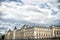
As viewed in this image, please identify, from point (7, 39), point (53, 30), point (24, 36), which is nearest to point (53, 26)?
point (53, 30)

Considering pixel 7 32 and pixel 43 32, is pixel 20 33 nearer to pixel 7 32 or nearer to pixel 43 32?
pixel 43 32

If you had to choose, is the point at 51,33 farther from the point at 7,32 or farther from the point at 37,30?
the point at 7,32

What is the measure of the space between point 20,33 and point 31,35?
8.65m

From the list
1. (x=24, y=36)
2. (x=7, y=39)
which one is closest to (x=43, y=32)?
(x=24, y=36)

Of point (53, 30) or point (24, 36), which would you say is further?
point (24, 36)

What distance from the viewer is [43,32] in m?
51.6

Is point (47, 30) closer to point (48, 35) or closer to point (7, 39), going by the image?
point (48, 35)

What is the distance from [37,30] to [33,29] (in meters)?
0.96

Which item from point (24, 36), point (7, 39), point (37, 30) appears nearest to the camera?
point (37, 30)

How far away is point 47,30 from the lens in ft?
171

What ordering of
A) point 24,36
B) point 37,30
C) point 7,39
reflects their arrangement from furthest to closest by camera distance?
point 7,39, point 24,36, point 37,30

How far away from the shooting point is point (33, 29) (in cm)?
5025

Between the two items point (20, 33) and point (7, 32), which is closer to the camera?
point (20, 33)

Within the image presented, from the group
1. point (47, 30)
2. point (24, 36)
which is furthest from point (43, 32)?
point (24, 36)
